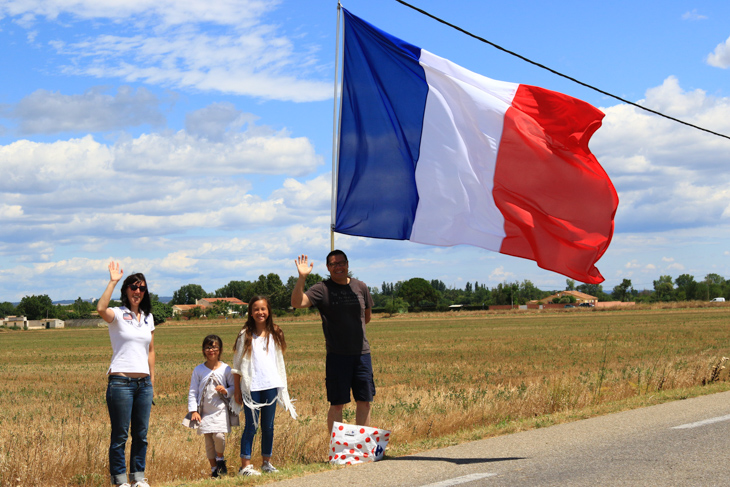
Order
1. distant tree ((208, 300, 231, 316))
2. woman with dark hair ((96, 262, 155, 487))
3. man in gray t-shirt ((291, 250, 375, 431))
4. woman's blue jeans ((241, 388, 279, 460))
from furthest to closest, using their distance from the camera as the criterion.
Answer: distant tree ((208, 300, 231, 316))
man in gray t-shirt ((291, 250, 375, 431))
woman's blue jeans ((241, 388, 279, 460))
woman with dark hair ((96, 262, 155, 487))

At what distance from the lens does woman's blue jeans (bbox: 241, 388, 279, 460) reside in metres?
7.29

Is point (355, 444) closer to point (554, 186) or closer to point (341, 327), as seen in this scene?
point (341, 327)

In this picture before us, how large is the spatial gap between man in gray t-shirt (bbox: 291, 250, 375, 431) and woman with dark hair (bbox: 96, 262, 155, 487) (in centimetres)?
157

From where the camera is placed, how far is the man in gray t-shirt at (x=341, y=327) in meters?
7.56

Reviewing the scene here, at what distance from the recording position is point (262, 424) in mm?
7398

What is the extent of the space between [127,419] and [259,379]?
1.34 m

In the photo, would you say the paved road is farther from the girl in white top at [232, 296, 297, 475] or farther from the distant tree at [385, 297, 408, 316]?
the distant tree at [385, 297, 408, 316]

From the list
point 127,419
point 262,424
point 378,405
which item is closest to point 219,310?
point 378,405

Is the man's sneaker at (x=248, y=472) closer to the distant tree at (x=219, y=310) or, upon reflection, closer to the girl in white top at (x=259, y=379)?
the girl in white top at (x=259, y=379)

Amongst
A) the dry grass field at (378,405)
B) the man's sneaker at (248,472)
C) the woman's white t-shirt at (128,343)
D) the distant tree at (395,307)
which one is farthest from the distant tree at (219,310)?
the woman's white t-shirt at (128,343)

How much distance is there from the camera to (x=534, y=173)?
8367 millimetres

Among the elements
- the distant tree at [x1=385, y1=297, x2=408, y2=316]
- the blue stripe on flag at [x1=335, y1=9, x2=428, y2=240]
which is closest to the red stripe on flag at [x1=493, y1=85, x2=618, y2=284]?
the blue stripe on flag at [x1=335, y1=9, x2=428, y2=240]

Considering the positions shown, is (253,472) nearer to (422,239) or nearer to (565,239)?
(422,239)

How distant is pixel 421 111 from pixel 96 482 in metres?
5.43
